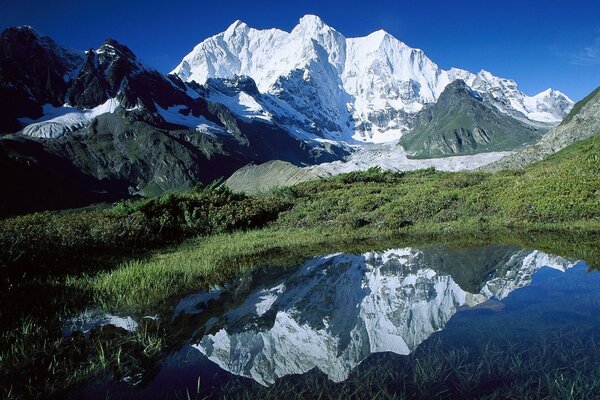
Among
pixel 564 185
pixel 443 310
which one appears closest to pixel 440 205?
pixel 564 185

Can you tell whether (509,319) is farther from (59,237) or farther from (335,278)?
(59,237)

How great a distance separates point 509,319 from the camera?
753cm

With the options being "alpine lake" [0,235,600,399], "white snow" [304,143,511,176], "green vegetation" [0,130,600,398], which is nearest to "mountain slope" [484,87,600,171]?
"white snow" [304,143,511,176]

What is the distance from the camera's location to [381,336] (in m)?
7.03

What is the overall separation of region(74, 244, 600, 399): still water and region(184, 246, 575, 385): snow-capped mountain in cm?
3

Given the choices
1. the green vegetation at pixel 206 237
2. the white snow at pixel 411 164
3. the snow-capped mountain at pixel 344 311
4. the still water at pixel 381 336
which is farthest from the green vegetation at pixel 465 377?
the white snow at pixel 411 164

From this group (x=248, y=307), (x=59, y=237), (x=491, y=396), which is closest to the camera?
(x=491, y=396)

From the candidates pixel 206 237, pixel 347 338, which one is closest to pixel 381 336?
pixel 347 338

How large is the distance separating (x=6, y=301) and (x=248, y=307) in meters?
5.31

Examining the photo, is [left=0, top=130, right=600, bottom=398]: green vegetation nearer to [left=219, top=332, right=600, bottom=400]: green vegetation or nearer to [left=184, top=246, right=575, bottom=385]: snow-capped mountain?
[left=184, top=246, right=575, bottom=385]: snow-capped mountain

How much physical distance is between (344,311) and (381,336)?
4.93ft

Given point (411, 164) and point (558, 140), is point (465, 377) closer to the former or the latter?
point (411, 164)

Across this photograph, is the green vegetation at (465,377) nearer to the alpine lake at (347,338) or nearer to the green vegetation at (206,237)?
the alpine lake at (347,338)

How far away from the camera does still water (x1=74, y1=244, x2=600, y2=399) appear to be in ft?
17.9
